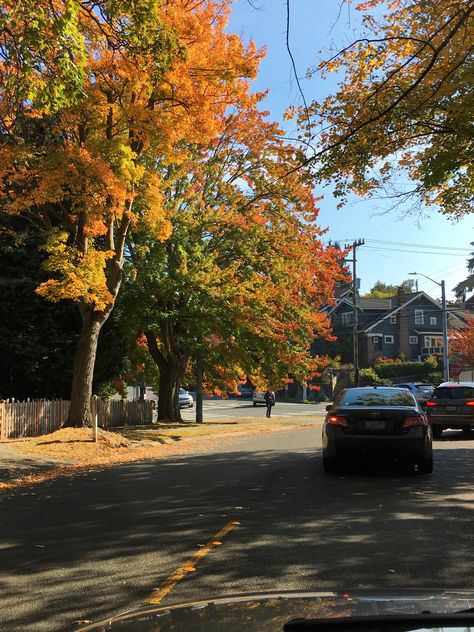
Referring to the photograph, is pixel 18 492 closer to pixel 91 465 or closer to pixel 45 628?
pixel 91 465

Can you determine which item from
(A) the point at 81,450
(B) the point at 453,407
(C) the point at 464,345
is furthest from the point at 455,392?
(C) the point at 464,345

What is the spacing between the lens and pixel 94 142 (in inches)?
550

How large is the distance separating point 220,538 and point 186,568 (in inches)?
39.8

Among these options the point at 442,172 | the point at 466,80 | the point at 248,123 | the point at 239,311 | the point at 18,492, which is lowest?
the point at 18,492

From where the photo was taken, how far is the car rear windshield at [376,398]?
32.8 ft

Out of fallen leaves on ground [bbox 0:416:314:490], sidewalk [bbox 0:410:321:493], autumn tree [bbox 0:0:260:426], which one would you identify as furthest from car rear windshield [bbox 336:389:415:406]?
→ autumn tree [bbox 0:0:260:426]

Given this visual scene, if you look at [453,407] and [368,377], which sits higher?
[368,377]

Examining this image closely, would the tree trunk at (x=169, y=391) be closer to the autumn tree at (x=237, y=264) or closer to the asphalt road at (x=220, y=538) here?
the autumn tree at (x=237, y=264)

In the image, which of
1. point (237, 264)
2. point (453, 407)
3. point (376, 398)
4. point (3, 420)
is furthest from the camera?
point (237, 264)

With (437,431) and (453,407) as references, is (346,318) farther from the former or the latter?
(453,407)

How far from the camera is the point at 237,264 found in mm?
22469

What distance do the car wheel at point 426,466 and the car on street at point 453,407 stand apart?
8119 millimetres

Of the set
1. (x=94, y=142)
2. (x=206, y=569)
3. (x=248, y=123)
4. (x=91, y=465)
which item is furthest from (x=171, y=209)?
(x=206, y=569)

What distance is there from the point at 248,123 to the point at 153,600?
1976 cm
